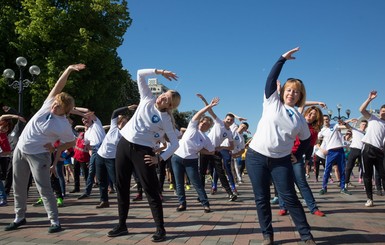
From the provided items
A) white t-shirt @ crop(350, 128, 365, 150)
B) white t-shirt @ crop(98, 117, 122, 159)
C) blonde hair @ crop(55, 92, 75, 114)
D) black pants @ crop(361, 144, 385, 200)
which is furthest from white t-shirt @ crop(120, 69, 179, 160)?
white t-shirt @ crop(350, 128, 365, 150)

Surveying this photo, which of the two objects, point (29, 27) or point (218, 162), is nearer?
point (218, 162)

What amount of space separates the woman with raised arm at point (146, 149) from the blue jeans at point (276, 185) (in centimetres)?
114

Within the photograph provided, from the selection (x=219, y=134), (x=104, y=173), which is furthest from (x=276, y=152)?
(x=219, y=134)

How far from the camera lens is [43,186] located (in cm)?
489

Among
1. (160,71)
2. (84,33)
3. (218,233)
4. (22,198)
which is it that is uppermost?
(84,33)

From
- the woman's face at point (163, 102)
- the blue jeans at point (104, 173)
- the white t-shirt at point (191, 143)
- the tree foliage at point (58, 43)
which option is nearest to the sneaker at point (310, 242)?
the woman's face at point (163, 102)

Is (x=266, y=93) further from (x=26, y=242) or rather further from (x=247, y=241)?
(x=26, y=242)

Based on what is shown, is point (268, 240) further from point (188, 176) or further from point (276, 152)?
point (188, 176)

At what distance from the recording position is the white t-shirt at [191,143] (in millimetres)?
6754

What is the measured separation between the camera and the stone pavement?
433 centimetres

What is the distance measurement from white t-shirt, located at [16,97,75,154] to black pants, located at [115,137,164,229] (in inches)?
40.5

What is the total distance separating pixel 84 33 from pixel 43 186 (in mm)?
18510

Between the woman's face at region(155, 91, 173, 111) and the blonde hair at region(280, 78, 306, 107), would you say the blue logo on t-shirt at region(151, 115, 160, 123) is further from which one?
the blonde hair at region(280, 78, 306, 107)

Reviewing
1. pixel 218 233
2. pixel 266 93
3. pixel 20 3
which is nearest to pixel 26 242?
pixel 218 233
